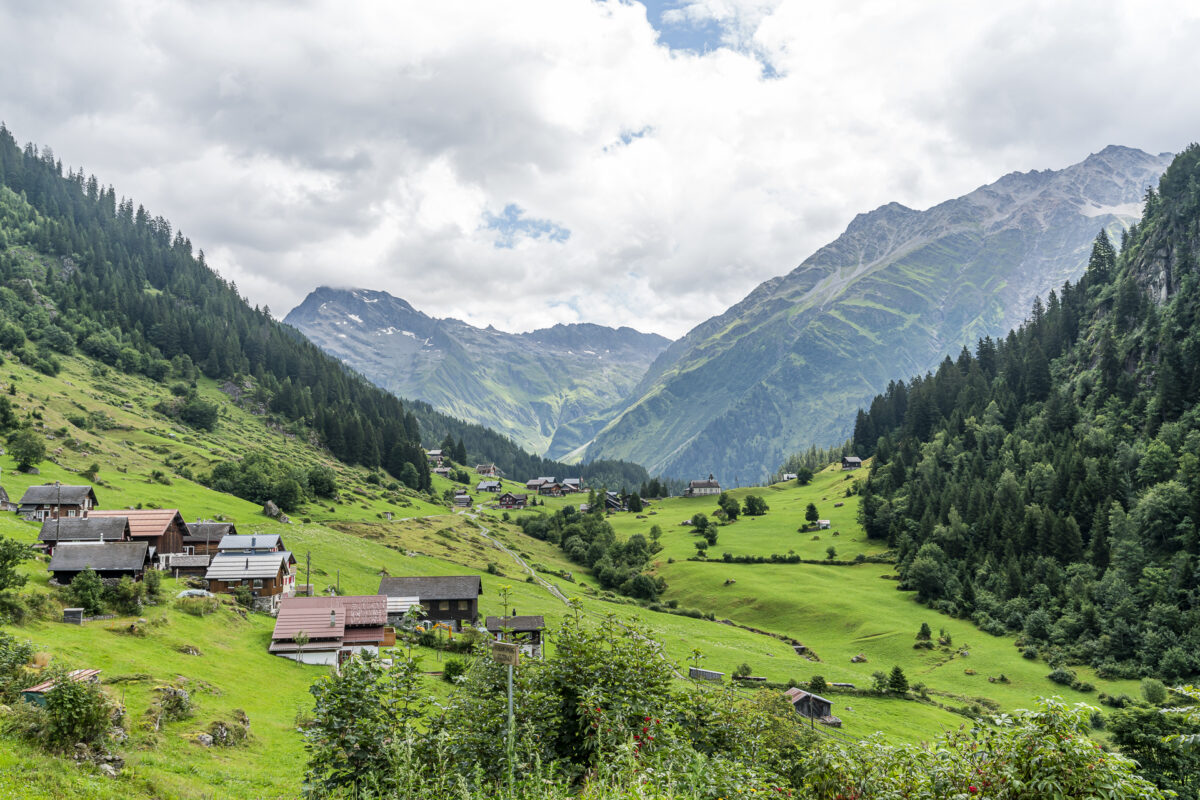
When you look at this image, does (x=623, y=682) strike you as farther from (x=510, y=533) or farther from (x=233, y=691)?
(x=510, y=533)

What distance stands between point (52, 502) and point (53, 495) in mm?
1048

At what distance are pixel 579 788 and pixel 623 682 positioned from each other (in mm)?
3210

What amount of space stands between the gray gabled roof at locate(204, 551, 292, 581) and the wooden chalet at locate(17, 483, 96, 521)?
17.8 meters

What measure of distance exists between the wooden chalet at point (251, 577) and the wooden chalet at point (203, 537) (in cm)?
1016

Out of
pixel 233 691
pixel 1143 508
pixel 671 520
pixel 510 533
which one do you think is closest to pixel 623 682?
pixel 233 691

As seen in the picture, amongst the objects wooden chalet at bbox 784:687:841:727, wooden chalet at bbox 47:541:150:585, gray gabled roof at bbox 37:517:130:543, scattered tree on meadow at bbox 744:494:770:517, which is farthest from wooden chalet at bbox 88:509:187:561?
scattered tree on meadow at bbox 744:494:770:517

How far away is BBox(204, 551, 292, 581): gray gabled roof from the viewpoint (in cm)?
7469

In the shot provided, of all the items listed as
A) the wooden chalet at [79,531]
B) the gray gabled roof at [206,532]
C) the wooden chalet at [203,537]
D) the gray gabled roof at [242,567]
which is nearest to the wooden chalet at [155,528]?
the wooden chalet at [203,537]

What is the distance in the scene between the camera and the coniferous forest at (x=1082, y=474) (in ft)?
313

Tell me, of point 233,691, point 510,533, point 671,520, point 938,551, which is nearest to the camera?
point 233,691

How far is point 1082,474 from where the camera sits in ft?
399

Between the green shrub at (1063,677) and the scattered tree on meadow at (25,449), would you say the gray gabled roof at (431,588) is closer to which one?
the scattered tree on meadow at (25,449)

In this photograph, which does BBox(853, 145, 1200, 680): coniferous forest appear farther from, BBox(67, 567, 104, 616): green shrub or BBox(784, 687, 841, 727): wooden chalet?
BBox(67, 567, 104, 616): green shrub

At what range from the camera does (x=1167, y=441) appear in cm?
11431
